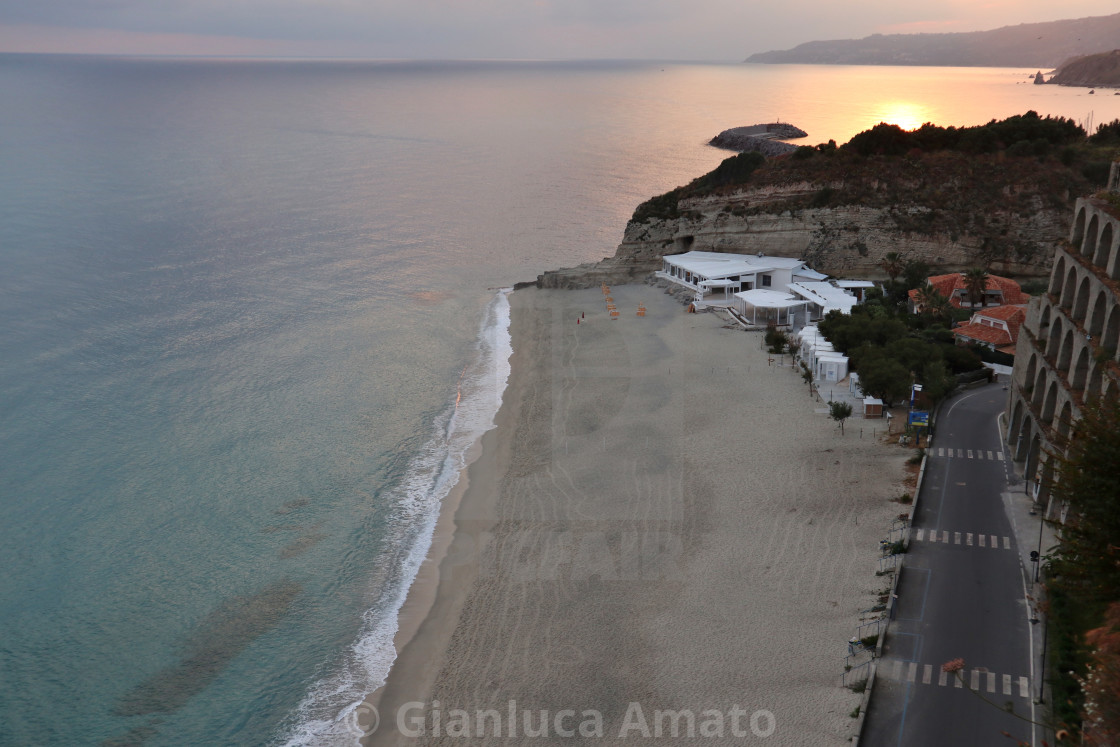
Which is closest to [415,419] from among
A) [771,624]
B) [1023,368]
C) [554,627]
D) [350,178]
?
[554,627]

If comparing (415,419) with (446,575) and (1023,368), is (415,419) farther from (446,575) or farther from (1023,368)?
(1023,368)

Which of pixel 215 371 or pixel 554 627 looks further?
pixel 215 371

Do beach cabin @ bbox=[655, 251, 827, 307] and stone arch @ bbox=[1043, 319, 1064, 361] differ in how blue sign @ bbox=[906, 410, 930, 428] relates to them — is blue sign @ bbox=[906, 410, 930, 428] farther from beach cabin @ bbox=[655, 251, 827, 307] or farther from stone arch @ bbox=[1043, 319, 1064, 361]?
beach cabin @ bbox=[655, 251, 827, 307]

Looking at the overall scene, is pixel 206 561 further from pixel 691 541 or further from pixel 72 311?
pixel 72 311

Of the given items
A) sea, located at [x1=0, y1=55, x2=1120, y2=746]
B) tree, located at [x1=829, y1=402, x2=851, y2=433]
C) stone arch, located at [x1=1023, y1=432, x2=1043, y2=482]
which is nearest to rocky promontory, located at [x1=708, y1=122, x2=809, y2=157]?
sea, located at [x1=0, y1=55, x2=1120, y2=746]

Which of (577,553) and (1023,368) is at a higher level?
(1023,368)

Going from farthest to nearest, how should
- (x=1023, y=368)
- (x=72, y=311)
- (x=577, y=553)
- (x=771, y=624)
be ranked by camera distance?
(x=72, y=311) → (x=1023, y=368) → (x=577, y=553) → (x=771, y=624)

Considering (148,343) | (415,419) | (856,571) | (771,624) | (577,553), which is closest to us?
(771,624)
